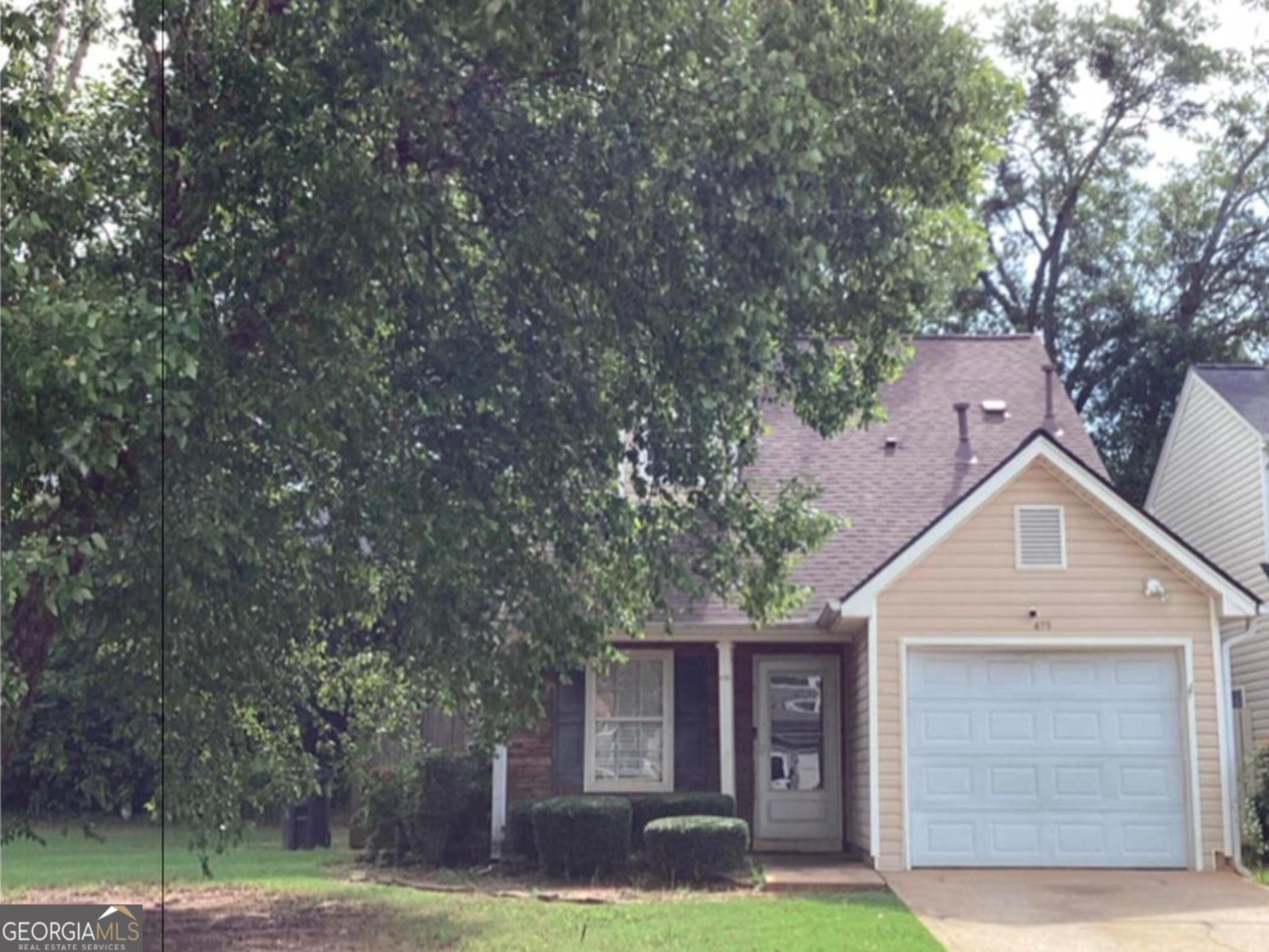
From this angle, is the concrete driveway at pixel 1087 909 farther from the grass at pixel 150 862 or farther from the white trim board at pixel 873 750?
the grass at pixel 150 862

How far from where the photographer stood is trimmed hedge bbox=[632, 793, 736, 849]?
47.2 ft

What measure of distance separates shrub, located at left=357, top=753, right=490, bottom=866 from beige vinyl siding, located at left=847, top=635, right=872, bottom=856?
387 centimetres

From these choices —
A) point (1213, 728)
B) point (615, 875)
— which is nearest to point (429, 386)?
point (615, 875)

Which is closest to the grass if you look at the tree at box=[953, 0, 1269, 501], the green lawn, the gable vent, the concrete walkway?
the green lawn

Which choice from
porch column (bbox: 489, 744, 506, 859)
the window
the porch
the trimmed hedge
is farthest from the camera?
the window

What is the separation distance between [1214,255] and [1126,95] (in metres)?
3.95

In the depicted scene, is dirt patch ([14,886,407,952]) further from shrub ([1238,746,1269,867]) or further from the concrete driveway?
shrub ([1238,746,1269,867])

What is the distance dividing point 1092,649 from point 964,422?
4556 millimetres

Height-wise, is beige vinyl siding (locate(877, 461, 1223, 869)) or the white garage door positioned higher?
beige vinyl siding (locate(877, 461, 1223, 869))

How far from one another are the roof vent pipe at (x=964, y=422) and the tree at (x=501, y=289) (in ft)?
28.7

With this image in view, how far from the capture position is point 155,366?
683 centimetres

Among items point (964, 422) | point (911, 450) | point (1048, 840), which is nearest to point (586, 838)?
point (1048, 840)

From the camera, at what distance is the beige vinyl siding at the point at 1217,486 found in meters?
18.9

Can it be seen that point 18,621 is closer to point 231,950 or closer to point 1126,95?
point 231,950
